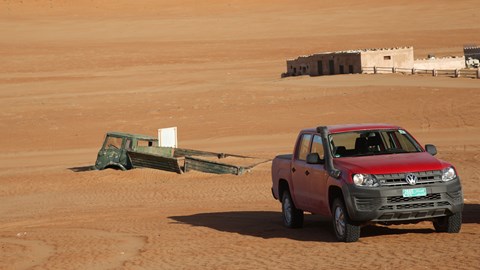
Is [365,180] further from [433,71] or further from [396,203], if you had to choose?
[433,71]

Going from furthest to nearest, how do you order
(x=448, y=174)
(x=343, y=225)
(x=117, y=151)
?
(x=117, y=151)
(x=343, y=225)
(x=448, y=174)

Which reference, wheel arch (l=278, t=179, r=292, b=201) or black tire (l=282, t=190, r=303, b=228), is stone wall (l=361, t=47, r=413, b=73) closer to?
wheel arch (l=278, t=179, r=292, b=201)

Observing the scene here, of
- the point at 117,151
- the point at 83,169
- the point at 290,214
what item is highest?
the point at 290,214

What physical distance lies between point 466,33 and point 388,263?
9049cm

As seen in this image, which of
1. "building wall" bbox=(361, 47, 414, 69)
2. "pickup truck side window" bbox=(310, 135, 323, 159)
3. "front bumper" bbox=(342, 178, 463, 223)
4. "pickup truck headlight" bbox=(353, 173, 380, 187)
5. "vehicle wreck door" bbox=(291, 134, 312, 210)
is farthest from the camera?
"building wall" bbox=(361, 47, 414, 69)

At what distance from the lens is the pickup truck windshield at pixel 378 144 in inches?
572

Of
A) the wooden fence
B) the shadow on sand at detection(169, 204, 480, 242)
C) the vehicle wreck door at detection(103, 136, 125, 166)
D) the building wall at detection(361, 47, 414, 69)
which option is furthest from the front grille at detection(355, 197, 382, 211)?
the building wall at detection(361, 47, 414, 69)

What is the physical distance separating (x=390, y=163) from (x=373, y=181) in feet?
1.38

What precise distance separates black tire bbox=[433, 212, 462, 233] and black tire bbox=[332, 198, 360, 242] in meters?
1.24

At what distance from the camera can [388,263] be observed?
476 inches

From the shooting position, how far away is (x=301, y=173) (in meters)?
15.4

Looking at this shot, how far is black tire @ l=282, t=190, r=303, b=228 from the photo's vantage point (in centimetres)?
1582

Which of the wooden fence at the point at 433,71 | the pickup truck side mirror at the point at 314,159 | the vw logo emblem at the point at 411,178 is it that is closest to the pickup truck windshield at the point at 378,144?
the pickup truck side mirror at the point at 314,159

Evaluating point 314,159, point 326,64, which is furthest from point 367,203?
point 326,64
